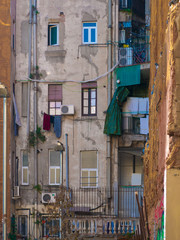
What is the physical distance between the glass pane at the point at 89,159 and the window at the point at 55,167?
113cm

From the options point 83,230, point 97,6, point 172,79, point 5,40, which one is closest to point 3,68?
point 5,40

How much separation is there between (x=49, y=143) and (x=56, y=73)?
3456 mm

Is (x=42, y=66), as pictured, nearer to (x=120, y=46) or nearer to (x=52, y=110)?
(x=52, y=110)

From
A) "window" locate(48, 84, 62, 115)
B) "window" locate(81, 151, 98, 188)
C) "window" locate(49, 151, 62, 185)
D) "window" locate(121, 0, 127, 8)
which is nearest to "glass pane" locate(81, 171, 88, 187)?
"window" locate(81, 151, 98, 188)

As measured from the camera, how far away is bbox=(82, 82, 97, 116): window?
2827 cm

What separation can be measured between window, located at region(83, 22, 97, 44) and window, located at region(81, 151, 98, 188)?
549 cm

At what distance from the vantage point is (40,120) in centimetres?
2842

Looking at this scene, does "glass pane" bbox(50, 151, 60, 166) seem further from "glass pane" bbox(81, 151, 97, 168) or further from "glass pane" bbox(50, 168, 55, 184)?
"glass pane" bbox(81, 151, 97, 168)

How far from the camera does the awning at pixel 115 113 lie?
27317 millimetres

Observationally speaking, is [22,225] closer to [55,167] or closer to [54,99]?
[55,167]

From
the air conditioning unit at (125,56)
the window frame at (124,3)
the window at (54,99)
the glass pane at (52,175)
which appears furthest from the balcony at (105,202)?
the window frame at (124,3)

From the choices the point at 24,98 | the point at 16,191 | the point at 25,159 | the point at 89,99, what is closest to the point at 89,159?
the point at 89,99

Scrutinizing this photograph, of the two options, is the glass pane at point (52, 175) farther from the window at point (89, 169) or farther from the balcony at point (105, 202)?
the window at point (89, 169)

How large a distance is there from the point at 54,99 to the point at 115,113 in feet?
10.7
